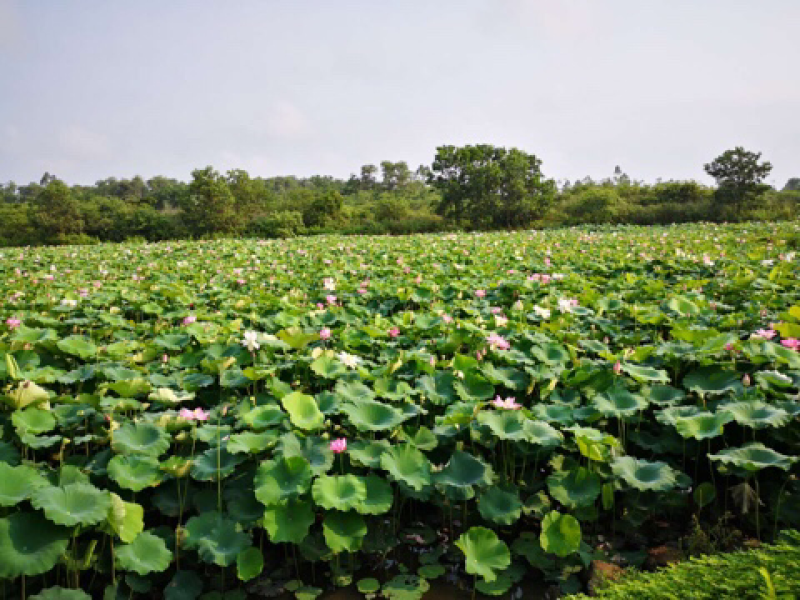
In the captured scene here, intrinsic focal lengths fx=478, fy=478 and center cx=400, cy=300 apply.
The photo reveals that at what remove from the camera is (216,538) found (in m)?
1.63

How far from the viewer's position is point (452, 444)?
2145mm

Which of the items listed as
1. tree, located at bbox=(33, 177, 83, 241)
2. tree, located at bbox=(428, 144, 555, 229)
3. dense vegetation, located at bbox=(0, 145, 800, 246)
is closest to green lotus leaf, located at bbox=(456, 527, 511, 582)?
dense vegetation, located at bbox=(0, 145, 800, 246)

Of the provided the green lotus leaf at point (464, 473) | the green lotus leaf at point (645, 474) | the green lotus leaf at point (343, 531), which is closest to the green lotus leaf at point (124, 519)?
the green lotus leaf at point (343, 531)

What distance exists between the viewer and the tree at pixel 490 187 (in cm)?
3256

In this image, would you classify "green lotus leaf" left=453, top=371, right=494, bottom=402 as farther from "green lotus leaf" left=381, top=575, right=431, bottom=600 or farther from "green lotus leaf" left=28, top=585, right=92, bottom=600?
"green lotus leaf" left=28, top=585, right=92, bottom=600

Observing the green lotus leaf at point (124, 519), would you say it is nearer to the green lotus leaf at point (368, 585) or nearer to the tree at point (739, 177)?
the green lotus leaf at point (368, 585)

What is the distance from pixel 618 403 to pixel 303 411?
4.67 ft

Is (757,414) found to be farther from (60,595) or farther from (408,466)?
(60,595)

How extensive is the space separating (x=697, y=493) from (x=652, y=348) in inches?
37.7

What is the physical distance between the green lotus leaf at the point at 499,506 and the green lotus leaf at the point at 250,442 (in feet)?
2.78

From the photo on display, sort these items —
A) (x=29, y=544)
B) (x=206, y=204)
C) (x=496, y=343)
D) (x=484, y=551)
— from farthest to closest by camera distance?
(x=206, y=204) < (x=496, y=343) < (x=484, y=551) < (x=29, y=544)

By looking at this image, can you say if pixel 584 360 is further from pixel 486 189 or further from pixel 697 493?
pixel 486 189

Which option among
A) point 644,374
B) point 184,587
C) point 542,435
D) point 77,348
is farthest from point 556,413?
point 77,348

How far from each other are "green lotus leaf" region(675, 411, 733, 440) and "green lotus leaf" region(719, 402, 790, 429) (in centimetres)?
5
